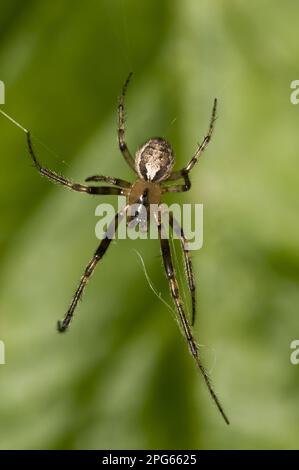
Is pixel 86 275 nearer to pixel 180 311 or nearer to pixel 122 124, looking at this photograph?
pixel 180 311

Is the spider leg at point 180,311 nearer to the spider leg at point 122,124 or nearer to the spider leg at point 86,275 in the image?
the spider leg at point 86,275

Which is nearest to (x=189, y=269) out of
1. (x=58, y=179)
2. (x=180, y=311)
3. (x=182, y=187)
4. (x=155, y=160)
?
(x=180, y=311)

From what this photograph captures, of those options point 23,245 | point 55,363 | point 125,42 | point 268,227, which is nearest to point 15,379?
point 55,363

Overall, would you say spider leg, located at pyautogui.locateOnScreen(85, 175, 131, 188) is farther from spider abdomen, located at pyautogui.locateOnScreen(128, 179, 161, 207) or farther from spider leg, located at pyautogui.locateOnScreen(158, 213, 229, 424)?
spider leg, located at pyautogui.locateOnScreen(158, 213, 229, 424)

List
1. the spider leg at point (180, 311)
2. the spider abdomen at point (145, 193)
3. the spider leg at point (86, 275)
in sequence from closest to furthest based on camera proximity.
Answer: the spider leg at point (180, 311) → the spider leg at point (86, 275) → the spider abdomen at point (145, 193)

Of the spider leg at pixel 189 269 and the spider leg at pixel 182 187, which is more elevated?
the spider leg at pixel 182 187

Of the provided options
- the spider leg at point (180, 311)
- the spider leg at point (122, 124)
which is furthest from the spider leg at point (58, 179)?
the spider leg at point (180, 311)

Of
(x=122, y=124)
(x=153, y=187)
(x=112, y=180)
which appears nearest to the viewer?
(x=122, y=124)
